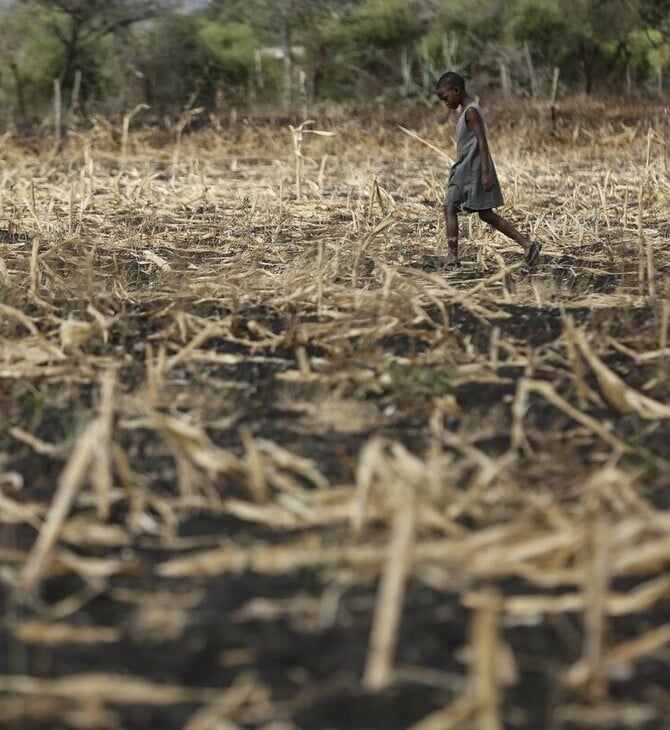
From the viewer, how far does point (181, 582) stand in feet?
6.86

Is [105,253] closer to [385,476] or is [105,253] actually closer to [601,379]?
[601,379]

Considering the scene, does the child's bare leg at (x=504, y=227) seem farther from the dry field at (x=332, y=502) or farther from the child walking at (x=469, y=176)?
the dry field at (x=332, y=502)

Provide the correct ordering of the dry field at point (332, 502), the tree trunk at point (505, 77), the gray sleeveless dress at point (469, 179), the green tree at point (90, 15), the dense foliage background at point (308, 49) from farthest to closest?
the dense foliage background at point (308, 49), the green tree at point (90, 15), the tree trunk at point (505, 77), the gray sleeveless dress at point (469, 179), the dry field at point (332, 502)

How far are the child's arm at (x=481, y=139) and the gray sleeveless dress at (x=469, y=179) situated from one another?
0.04 meters

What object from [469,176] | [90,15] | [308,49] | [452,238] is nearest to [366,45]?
[308,49]

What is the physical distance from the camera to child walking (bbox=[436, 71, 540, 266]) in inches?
212

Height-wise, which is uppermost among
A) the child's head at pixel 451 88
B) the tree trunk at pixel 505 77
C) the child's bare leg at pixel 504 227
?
the child's head at pixel 451 88

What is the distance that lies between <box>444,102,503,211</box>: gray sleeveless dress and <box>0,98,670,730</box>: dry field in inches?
21.3

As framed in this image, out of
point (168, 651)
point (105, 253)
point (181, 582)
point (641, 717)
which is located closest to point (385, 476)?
point (181, 582)

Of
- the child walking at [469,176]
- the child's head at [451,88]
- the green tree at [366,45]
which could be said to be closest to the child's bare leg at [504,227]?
the child walking at [469,176]

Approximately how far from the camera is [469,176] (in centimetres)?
553

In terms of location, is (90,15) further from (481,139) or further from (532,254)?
(532,254)

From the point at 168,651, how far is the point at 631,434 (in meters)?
1.50

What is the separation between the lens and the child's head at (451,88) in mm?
5340
